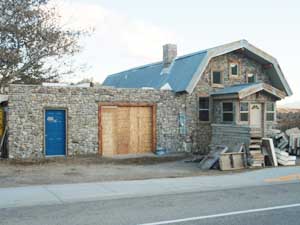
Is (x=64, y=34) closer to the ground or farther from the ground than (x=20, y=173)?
farther from the ground

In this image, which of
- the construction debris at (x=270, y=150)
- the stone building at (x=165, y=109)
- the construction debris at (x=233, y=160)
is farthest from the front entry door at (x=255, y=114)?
the construction debris at (x=233, y=160)

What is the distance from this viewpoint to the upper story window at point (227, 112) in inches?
850

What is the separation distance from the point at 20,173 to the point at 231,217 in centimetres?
912

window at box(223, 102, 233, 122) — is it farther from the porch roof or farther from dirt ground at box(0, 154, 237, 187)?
dirt ground at box(0, 154, 237, 187)

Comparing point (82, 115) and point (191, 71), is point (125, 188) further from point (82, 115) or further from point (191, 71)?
point (191, 71)

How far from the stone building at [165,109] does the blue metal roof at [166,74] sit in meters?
0.08

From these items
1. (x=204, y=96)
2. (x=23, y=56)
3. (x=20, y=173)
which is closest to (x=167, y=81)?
(x=204, y=96)

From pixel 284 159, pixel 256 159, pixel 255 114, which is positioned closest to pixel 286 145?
pixel 255 114

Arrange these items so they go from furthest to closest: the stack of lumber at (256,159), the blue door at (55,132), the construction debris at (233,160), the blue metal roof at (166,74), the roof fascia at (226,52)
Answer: the blue metal roof at (166,74)
the roof fascia at (226,52)
the blue door at (55,132)
the stack of lumber at (256,159)
the construction debris at (233,160)

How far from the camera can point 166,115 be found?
2155 cm

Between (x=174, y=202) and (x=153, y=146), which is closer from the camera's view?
(x=174, y=202)

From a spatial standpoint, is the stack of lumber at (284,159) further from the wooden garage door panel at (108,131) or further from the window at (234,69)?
the wooden garage door panel at (108,131)

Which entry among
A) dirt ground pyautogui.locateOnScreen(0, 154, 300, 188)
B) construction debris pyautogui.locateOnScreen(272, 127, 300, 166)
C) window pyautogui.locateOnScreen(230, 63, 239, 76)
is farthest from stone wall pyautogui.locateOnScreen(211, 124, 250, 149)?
window pyautogui.locateOnScreen(230, 63, 239, 76)

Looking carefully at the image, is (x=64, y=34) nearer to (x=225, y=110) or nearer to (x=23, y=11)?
(x=23, y=11)
